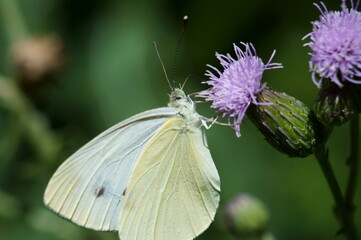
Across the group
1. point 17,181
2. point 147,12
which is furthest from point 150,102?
point 17,181

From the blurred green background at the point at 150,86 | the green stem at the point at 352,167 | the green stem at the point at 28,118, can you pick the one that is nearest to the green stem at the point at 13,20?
the blurred green background at the point at 150,86

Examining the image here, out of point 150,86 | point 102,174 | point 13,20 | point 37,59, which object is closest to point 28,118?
point 37,59

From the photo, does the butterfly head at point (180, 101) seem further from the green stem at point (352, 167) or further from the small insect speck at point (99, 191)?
the green stem at point (352, 167)

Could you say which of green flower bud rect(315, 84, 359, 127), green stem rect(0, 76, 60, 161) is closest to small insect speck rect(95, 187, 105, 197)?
green stem rect(0, 76, 60, 161)

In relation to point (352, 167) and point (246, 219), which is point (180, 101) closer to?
point (246, 219)

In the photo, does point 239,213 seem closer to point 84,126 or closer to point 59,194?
point 59,194

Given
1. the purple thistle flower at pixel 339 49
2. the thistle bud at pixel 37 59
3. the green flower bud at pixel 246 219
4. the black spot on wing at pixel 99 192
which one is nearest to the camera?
the purple thistle flower at pixel 339 49

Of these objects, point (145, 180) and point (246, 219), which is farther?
point (246, 219)

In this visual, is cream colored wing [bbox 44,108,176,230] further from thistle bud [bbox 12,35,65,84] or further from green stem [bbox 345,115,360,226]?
thistle bud [bbox 12,35,65,84]
